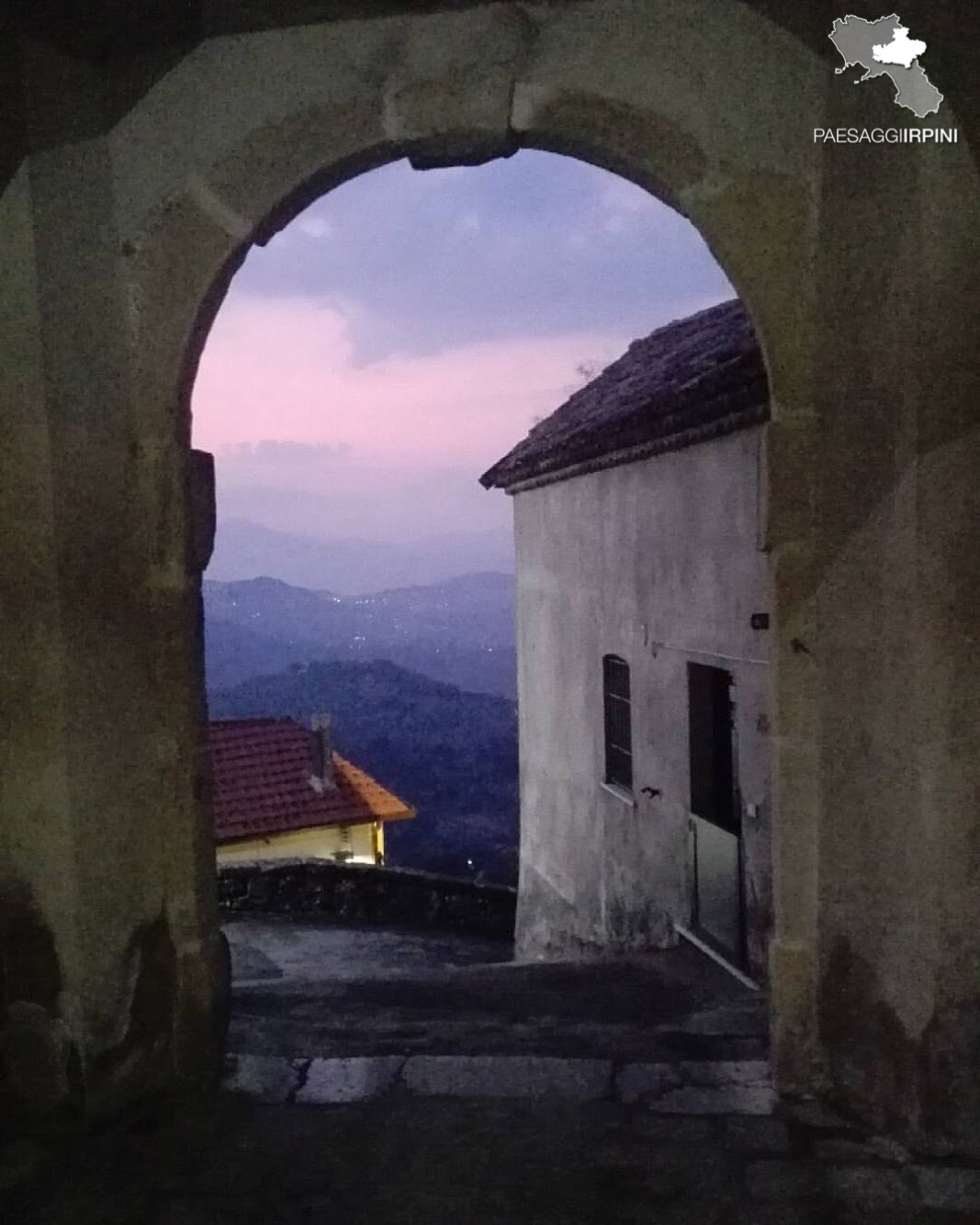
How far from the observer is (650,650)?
7562 millimetres

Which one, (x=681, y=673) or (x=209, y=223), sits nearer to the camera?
(x=209, y=223)

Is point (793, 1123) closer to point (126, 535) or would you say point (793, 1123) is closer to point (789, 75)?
point (126, 535)

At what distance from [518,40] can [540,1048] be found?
3274mm

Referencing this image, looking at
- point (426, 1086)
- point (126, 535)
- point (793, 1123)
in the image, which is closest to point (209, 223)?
point (126, 535)

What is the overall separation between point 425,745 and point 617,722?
133ft

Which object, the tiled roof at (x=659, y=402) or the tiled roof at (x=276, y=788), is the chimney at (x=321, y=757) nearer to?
the tiled roof at (x=276, y=788)

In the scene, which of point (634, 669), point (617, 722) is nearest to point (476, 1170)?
point (634, 669)

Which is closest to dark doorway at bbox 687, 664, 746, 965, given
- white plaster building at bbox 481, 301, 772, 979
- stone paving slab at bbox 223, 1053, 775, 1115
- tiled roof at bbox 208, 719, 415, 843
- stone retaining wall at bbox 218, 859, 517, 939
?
white plaster building at bbox 481, 301, 772, 979

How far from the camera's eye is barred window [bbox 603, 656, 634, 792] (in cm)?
856

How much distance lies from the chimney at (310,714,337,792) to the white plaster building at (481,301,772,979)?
6.50 m

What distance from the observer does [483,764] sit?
45.1m

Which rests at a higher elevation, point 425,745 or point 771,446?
point 771,446

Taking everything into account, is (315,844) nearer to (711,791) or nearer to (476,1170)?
(711,791)

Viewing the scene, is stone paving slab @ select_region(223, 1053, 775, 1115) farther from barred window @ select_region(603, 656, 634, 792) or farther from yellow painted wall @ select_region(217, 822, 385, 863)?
yellow painted wall @ select_region(217, 822, 385, 863)
